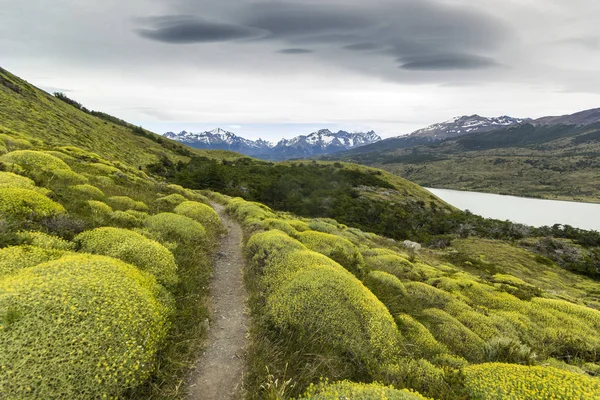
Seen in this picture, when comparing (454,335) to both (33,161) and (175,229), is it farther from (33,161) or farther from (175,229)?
(33,161)

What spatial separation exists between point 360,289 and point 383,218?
69614 mm

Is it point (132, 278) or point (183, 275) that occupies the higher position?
point (132, 278)

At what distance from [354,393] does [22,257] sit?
336 inches

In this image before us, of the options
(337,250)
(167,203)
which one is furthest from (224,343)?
(167,203)

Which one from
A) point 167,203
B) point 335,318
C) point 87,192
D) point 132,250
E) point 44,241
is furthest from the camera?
point 167,203

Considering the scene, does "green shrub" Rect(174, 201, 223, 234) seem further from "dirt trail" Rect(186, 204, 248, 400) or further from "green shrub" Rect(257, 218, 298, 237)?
"dirt trail" Rect(186, 204, 248, 400)

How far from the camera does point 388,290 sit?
1359 centimetres

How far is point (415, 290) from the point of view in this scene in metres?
14.6

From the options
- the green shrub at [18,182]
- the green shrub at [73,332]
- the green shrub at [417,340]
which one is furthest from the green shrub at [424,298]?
the green shrub at [18,182]

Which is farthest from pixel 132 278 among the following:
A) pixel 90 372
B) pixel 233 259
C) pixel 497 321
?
pixel 497 321

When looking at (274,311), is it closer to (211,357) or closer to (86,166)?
(211,357)

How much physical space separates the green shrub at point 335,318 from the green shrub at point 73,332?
12.5 feet

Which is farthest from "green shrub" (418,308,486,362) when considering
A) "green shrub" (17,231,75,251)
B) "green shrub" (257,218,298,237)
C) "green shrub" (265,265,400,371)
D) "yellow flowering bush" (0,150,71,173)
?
"yellow flowering bush" (0,150,71,173)

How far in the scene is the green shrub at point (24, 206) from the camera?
9.26 metres
